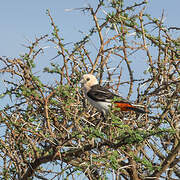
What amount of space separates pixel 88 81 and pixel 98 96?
326 mm

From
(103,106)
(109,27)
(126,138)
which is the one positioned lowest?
(126,138)

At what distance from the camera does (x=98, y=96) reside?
612 centimetres

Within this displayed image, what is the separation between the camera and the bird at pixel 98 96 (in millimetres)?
5914

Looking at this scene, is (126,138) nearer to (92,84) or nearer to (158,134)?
(158,134)

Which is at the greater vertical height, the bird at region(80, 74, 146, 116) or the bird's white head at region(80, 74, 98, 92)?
the bird's white head at region(80, 74, 98, 92)

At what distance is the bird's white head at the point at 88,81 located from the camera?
611 cm

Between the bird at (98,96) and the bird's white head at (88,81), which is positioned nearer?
the bird at (98,96)

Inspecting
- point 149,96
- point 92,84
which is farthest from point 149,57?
point 92,84

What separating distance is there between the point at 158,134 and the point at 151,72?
197 centimetres

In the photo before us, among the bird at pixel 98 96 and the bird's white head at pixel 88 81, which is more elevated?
the bird's white head at pixel 88 81

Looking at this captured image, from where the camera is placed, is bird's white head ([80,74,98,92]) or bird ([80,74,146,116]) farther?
bird's white head ([80,74,98,92])

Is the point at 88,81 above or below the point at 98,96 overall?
above

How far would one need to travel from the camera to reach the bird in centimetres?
591

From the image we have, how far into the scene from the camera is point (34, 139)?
5.73 metres
